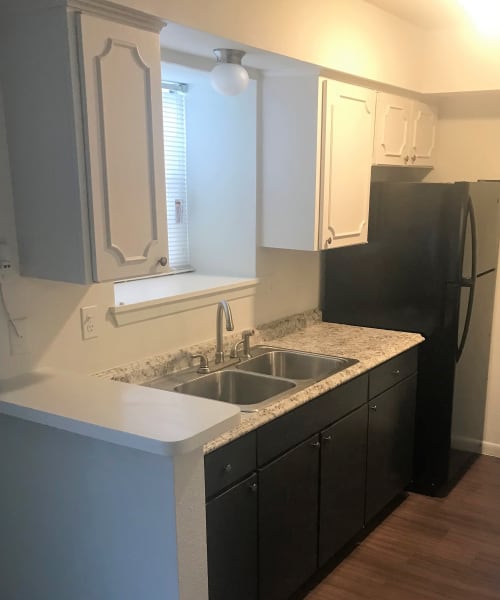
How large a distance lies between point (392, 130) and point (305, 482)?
75.8 inches

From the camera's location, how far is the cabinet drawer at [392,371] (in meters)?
2.75

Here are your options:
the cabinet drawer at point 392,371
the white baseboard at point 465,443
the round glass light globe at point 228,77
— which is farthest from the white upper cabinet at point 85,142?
the white baseboard at point 465,443

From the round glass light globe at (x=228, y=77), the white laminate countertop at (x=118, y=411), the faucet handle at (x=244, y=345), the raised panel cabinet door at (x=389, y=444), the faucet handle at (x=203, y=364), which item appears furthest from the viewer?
the raised panel cabinet door at (x=389, y=444)

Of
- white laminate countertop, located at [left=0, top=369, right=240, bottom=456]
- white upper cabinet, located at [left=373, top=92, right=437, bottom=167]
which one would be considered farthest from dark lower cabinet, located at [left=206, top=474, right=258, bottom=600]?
white upper cabinet, located at [left=373, top=92, right=437, bottom=167]

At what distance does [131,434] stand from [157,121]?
3.17 feet

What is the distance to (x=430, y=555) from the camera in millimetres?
2781

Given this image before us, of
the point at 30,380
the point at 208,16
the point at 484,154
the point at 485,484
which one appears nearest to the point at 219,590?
the point at 30,380

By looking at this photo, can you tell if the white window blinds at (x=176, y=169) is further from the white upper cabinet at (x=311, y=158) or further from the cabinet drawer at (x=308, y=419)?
the cabinet drawer at (x=308, y=419)

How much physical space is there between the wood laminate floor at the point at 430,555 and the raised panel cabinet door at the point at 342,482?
0.45 ft

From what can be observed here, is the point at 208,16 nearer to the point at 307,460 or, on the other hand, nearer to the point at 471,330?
the point at 307,460

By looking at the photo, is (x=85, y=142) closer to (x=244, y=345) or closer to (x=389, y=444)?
(x=244, y=345)

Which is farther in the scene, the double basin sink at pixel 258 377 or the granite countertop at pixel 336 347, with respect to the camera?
the double basin sink at pixel 258 377

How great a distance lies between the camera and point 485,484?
11.3ft

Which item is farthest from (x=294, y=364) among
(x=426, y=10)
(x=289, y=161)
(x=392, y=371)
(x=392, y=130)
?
(x=426, y=10)
